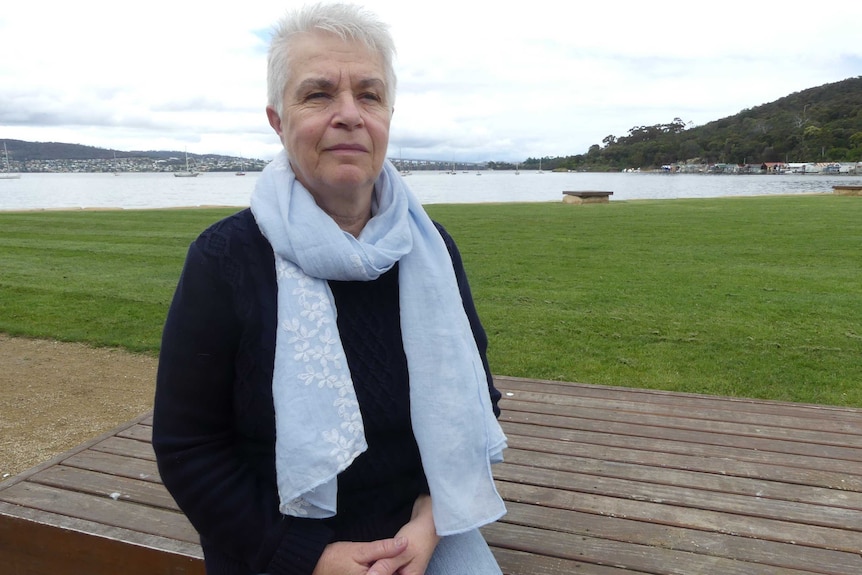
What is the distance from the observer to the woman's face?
5.77 ft

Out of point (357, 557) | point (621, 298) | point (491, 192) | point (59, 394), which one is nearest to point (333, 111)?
point (357, 557)

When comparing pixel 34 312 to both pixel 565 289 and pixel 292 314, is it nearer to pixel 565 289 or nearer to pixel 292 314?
pixel 565 289

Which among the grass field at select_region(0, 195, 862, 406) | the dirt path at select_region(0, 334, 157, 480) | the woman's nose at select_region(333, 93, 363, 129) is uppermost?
the woman's nose at select_region(333, 93, 363, 129)

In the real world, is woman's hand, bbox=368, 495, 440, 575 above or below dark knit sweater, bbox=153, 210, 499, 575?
below

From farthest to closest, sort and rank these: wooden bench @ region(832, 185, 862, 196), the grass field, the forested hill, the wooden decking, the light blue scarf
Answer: the forested hill → wooden bench @ region(832, 185, 862, 196) → the grass field → the wooden decking → the light blue scarf

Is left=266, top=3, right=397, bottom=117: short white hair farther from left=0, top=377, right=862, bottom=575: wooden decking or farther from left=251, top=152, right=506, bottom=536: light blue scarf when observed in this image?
left=0, top=377, right=862, bottom=575: wooden decking

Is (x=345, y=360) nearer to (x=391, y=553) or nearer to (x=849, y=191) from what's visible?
(x=391, y=553)

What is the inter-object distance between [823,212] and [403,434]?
58.9 ft

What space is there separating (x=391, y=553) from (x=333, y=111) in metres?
1.18

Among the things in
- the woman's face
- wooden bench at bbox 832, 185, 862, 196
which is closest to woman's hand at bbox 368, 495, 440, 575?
the woman's face

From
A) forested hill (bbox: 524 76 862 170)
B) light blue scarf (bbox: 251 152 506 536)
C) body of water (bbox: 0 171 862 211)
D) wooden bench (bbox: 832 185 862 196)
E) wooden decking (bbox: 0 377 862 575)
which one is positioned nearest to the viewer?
light blue scarf (bbox: 251 152 506 536)

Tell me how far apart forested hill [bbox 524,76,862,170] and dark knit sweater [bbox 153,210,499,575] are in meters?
85.4

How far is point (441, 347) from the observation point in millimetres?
1879

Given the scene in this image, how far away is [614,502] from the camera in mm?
2520
